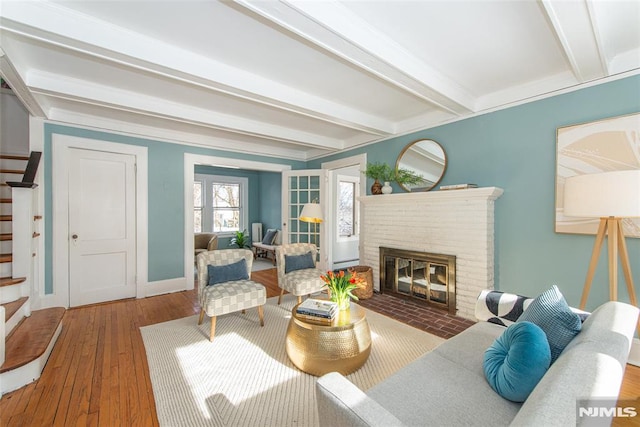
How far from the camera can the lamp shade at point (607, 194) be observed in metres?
1.69

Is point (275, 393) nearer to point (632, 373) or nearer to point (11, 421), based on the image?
point (11, 421)

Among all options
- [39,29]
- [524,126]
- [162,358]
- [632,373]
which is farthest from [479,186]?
[39,29]

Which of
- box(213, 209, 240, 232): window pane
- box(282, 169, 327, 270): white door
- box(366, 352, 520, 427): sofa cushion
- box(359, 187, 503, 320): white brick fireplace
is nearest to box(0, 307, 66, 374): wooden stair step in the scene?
box(366, 352, 520, 427): sofa cushion

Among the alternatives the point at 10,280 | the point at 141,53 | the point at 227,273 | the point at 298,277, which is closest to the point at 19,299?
Answer: the point at 10,280

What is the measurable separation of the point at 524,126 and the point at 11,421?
460cm

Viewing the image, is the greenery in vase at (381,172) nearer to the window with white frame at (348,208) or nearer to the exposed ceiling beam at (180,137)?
the exposed ceiling beam at (180,137)

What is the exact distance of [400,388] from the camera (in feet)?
4.26

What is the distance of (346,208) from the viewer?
680cm

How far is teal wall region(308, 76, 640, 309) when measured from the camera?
7.77 feet

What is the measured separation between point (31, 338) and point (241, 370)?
5.88 feet

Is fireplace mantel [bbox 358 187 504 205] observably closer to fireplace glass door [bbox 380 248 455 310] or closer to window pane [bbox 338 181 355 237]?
fireplace glass door [bbox 380 248 455 310]

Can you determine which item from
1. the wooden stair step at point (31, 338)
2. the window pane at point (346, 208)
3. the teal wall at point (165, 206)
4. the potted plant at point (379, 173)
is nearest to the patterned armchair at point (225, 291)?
the wooden stair step at point (31, 338)

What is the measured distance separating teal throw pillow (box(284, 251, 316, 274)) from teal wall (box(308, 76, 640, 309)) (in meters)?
2.18

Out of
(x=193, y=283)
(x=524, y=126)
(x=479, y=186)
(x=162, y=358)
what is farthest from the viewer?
(x=193, y=283)
